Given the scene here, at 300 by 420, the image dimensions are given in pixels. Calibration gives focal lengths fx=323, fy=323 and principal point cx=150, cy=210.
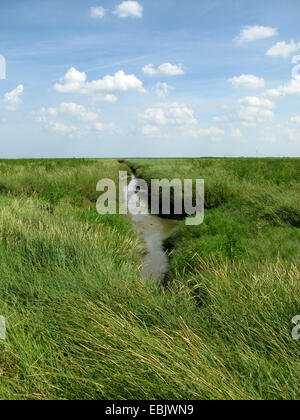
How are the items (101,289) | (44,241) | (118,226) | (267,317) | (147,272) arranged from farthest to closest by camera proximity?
(118,226)
(147,272)
(44,241)
(101,289)
(267,317)

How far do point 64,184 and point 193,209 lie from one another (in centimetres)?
506

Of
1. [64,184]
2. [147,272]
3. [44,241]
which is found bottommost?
[147,272]

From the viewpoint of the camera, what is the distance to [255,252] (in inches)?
248

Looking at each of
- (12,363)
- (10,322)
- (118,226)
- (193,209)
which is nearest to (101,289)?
(10,322)

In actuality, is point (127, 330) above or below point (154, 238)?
above

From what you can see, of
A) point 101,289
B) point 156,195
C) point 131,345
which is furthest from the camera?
point 156,195

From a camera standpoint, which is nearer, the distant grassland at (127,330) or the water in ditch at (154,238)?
the distant grassland at (127,330)

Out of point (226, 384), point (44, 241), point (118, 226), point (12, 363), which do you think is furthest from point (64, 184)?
point (226, 384)

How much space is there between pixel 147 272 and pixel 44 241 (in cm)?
274

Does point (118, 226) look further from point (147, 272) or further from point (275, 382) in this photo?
point (275, 382)

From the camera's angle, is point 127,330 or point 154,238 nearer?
point 127,330

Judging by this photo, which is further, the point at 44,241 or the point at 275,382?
the point at 44,241

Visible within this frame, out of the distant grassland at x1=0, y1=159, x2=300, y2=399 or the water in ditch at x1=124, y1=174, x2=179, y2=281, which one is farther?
the water in ditch at x1=124, y1=174, x2=179, y2=281
